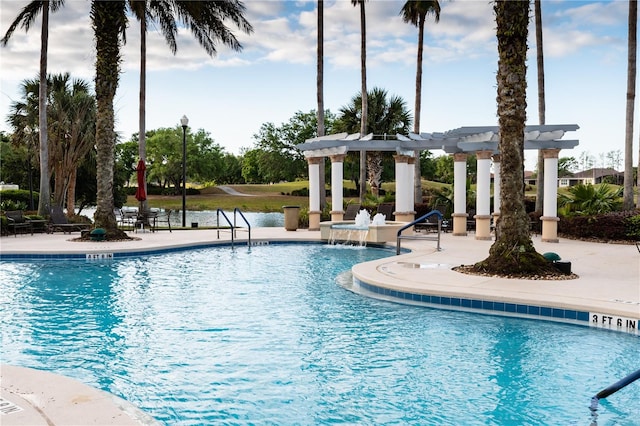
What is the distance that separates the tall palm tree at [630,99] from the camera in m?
18.1

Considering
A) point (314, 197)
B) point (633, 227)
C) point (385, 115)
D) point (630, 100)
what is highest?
point (385, 115)

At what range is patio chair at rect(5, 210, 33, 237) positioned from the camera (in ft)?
58.0

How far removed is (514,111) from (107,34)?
11.8 meters

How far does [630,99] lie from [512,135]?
11229 millimetres

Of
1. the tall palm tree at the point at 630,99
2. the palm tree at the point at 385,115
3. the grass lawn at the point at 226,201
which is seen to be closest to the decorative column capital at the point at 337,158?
the tall palm tree at the point at 630,99

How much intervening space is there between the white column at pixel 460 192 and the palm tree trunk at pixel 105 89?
1035 centimetres

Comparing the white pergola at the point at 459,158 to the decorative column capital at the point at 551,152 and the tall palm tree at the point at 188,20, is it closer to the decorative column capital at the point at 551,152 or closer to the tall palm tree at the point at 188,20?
the decorative column capital at the point at 551,152

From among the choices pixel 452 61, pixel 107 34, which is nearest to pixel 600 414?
pixel 107 34

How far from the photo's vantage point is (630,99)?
18.4m

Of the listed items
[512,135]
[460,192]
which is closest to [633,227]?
[460,192]

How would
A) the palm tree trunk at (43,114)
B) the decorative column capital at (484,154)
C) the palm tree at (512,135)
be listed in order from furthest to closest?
the palm tree trunk at (43,114) < the decorative column capital at (484,154) < the palm tree at (512,135)

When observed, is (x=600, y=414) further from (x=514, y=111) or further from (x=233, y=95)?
(x=233, y=95)

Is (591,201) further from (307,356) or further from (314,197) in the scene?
(307,356)

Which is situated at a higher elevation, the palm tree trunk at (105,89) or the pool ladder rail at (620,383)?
the palm tree trunk at (105,89)
